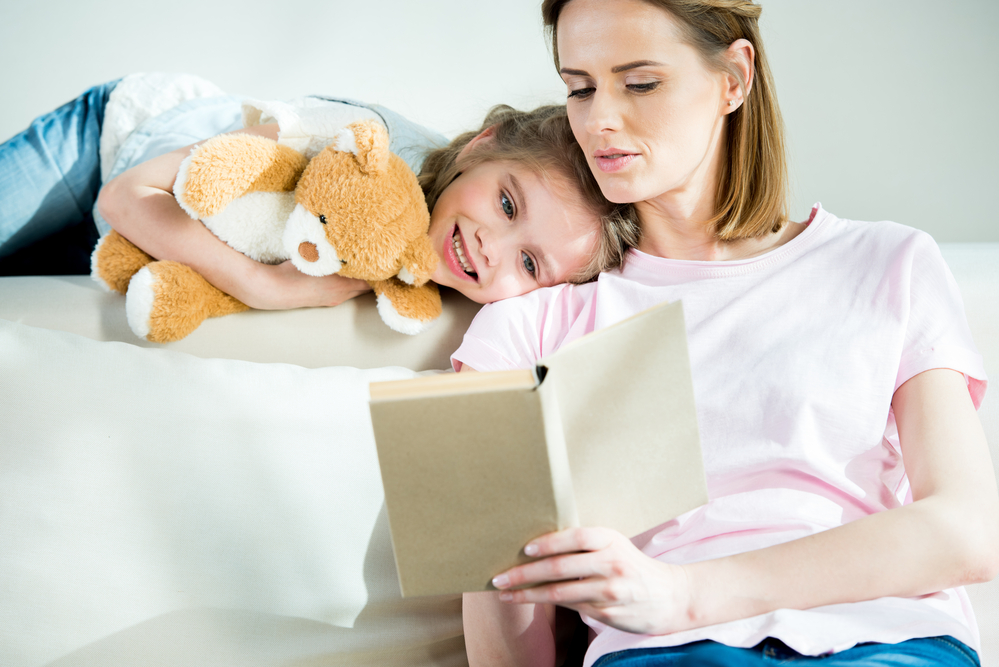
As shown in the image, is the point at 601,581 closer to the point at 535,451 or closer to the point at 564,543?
the point at 564,543

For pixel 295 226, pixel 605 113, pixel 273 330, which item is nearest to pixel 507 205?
pixel 605 113

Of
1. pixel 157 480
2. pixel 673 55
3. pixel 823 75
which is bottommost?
pixel 157 480

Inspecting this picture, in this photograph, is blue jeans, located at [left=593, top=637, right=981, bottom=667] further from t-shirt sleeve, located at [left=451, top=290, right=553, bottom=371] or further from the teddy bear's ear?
the teddy bear's ear

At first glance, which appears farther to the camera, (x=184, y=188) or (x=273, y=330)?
(x=273, y=330)

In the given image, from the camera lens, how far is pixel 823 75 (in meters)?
1.69

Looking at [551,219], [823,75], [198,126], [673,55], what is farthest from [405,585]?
[823,75]

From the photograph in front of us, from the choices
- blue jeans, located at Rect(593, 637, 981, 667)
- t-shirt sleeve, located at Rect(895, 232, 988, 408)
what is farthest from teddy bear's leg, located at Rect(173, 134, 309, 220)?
t-shirt sleeve, located at Rect(895, 232, 988, 408)

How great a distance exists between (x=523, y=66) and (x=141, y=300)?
1245mm

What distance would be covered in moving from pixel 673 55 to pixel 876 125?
3.46 feet

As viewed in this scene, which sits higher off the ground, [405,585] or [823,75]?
[823,75]

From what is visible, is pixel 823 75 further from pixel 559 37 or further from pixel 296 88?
pixel 296 88

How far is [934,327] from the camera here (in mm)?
867

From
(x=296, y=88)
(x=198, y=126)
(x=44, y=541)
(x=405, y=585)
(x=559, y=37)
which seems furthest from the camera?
(x=296, y=88)

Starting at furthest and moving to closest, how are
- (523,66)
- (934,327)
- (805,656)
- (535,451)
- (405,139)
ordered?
(523,66) → (405,139) → (934,327) → (805,656) → (535,451)
